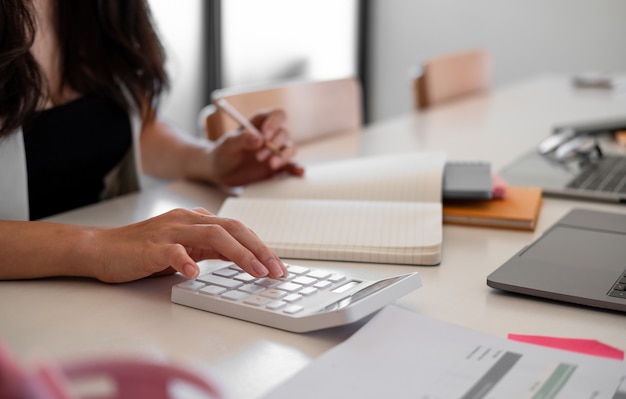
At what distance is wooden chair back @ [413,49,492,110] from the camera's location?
7.41 feet

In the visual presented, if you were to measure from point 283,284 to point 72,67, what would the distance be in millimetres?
715

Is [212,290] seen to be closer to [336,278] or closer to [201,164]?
[336,278]

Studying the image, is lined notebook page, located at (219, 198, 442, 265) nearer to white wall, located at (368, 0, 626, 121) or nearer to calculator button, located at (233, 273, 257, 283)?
calculator button, located at (233, 273, 257, 283)

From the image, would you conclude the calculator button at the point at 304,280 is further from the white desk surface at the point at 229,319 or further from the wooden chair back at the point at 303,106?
the wooden chair back at the point at 303,106

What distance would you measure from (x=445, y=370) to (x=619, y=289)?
0.92ft

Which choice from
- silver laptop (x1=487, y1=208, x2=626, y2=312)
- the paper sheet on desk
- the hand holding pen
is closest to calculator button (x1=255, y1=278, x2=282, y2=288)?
the paper sheet on desk

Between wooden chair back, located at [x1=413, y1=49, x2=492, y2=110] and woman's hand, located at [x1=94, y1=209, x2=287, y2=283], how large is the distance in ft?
4.90

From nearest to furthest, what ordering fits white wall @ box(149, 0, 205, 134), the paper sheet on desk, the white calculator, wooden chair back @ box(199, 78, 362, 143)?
the paper sheet on desk, the white calculator, wooden chair back @ box(199, 78, 362, 143), white wall @ box(149, 0, 205, 134)

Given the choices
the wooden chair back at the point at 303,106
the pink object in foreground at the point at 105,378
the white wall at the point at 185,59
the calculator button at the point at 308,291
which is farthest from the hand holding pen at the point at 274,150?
the white wall at the point at 185,59

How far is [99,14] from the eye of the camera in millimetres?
1334

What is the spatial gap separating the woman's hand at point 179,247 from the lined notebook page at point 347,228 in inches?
Result: 5.7

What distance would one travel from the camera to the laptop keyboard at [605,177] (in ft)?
4.18

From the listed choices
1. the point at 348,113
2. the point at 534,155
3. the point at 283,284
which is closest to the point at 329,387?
the point at 283,284

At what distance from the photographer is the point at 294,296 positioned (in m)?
0.77
